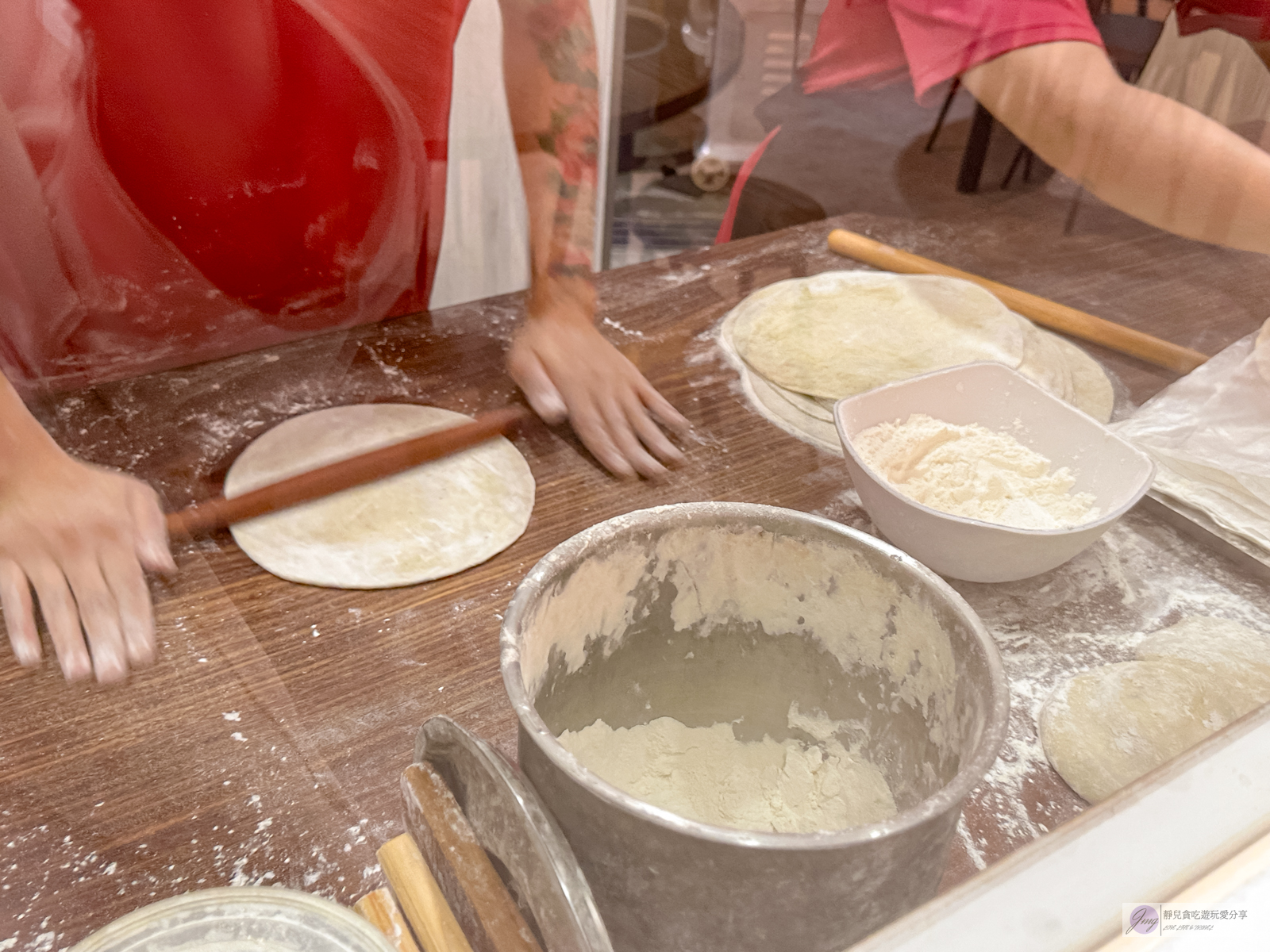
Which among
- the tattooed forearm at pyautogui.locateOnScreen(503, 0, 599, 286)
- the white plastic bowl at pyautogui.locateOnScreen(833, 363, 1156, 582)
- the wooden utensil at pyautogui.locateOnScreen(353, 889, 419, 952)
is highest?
the tattooed forearm at pyautogui.locateOnScreen(503, 0, 599, 286)

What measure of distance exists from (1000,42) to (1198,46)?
0.20 meters

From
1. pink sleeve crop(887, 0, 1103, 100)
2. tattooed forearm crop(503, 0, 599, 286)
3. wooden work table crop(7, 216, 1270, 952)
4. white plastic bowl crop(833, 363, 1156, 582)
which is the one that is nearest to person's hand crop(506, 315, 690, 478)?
wooden work table crop(7, 216, 1270, 952)

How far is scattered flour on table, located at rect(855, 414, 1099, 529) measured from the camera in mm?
864

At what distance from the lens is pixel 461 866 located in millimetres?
449

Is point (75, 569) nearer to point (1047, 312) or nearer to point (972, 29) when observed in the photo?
point (972, 29)

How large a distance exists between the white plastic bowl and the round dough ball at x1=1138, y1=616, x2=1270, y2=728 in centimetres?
13

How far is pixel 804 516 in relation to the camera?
569 millimetres

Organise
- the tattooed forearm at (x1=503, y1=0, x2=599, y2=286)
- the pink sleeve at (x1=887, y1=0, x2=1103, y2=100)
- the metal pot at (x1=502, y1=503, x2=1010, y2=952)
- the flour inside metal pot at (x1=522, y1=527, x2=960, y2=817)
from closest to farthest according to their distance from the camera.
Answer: the metal pot at (x1=502, y1=503, x2=1010, y2=952) → the flour inside metal pot at (x1=522, y1=527, x2=960, y2=817) → the pink sleeve at (x1=887, y1=0, x2=1103, y2=100) → the tattooed forearm at (x1=503, y1=0, x2=599, y2=286)

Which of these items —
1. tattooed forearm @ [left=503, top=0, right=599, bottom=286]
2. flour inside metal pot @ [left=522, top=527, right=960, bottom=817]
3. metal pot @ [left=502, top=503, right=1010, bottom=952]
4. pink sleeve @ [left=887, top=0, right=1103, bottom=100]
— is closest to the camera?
metal pot @ [left=502, top=503, right=1010, bottom=952]

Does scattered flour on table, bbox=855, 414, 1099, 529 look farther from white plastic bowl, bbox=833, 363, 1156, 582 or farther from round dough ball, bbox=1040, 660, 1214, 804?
→ round dough ball, bbox=1040, 660, 1214, 804

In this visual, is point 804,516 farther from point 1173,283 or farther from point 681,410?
point 1173,283

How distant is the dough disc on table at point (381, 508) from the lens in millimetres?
859

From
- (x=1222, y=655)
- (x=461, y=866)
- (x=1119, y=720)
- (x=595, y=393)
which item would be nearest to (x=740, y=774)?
(x=461, y=866)

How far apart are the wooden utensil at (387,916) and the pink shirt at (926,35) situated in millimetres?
1069
